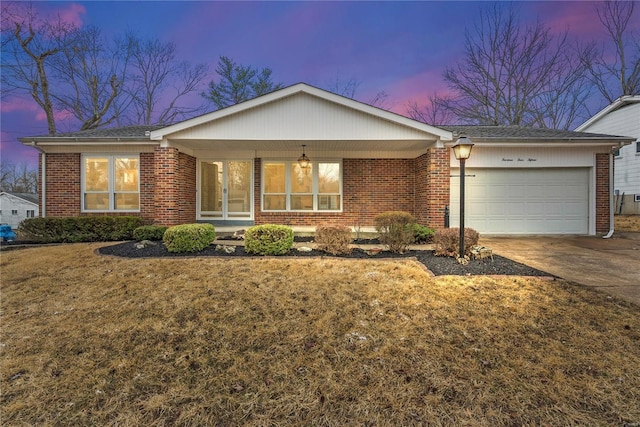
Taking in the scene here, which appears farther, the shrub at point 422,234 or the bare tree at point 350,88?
the bare tree at point 350,88

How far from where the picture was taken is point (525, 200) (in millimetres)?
9758

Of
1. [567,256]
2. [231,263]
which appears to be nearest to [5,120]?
[231,263]

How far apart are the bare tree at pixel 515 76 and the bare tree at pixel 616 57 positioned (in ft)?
2.35

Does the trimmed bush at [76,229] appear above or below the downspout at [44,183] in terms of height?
below

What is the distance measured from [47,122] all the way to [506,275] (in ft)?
79.5

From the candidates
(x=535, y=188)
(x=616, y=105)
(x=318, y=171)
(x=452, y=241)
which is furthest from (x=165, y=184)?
(x=616, y=105)

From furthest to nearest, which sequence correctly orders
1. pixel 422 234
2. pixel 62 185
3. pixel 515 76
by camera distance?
pixel 515 76 < pixel 62 185 < pixel 422 234

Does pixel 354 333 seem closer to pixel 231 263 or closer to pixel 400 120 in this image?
pixel 231 263

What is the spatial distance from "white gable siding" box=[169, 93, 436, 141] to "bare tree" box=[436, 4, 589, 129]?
14768 mm

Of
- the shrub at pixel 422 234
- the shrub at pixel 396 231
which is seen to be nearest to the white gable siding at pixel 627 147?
the shrub at pixel 422 234

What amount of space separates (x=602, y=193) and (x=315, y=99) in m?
10.0

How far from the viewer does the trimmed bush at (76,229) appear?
27.5 feet

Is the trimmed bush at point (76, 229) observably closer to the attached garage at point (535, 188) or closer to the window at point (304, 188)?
the window at point (304, 188)

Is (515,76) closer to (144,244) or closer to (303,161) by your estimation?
(303,161)
